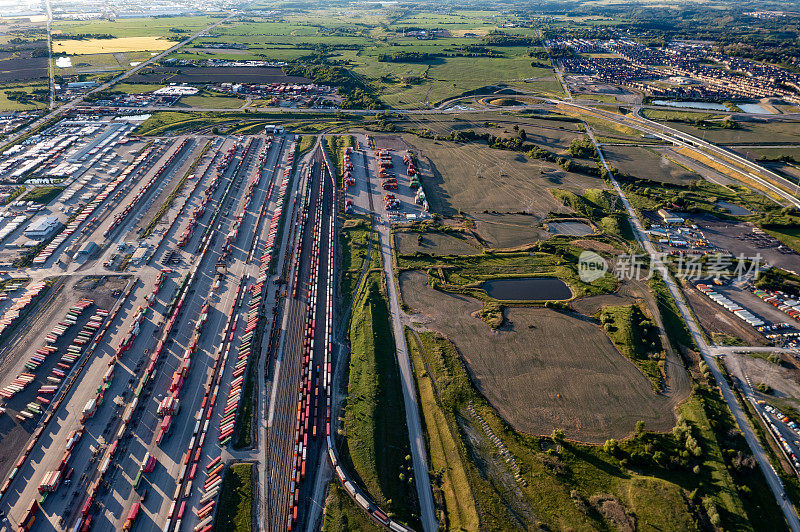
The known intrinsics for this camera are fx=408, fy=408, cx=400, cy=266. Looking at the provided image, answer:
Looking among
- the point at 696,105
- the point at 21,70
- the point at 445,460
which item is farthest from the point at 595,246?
the point at 21,70

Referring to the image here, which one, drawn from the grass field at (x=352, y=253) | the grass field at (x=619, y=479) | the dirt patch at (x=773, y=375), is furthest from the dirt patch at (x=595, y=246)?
the grass field at (x=352, y=253)

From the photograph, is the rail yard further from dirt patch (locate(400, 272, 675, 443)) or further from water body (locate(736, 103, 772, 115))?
water body (locate(736, 103, 772, 115))

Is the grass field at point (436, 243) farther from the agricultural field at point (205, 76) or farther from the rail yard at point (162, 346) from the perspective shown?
the agricultural field at point (205, 76)

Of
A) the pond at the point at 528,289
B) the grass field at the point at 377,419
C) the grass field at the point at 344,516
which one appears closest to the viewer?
the grass field at the point at 344,516

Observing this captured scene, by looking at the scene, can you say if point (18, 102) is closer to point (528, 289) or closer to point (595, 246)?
point (528, 289)

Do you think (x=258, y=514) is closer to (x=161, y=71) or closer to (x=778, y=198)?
(x=778, y=198)

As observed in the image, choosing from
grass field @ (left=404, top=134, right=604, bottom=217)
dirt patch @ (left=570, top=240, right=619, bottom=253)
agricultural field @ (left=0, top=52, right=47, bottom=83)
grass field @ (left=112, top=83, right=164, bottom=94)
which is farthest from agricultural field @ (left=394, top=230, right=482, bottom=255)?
agricultural field @ (left=0, top=52, right=47, bottom=83)
